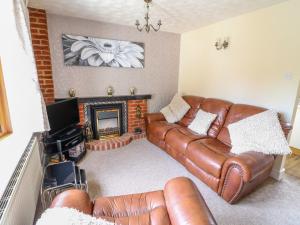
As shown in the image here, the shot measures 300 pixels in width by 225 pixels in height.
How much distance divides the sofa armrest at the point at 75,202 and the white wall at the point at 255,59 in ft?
8.35

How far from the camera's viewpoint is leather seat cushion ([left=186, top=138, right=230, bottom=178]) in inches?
76.1

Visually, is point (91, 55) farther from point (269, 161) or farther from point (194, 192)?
point (269, 161)

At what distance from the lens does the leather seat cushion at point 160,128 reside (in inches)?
116

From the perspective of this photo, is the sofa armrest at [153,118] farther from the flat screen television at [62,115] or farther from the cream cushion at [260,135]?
the cream cushion at [260,135]

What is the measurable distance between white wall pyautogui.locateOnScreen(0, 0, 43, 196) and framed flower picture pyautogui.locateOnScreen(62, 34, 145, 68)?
134 cm

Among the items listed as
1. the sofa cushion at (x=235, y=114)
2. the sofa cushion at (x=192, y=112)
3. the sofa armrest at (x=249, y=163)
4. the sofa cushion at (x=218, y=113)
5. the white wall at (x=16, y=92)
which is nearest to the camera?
the white wall at (x=16, y=92)

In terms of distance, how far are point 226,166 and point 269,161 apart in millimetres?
524

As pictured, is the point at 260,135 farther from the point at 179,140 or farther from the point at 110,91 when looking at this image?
the point at 110,91

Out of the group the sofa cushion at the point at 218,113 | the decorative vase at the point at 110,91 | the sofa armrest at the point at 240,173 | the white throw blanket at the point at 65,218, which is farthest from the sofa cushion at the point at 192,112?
the white throw blanket at the point at 65,218

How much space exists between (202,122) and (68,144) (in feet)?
6.87

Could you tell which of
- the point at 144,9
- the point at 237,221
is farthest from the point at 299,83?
the point at 144,9

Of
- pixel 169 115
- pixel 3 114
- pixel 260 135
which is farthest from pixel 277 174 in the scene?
pixel 3 114

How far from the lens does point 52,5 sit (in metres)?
2.39

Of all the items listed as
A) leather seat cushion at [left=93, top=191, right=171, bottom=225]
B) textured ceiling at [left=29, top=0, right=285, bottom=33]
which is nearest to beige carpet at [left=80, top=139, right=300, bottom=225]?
leather seat cushion at [left=93, top=191, right=171, bottom=225]
